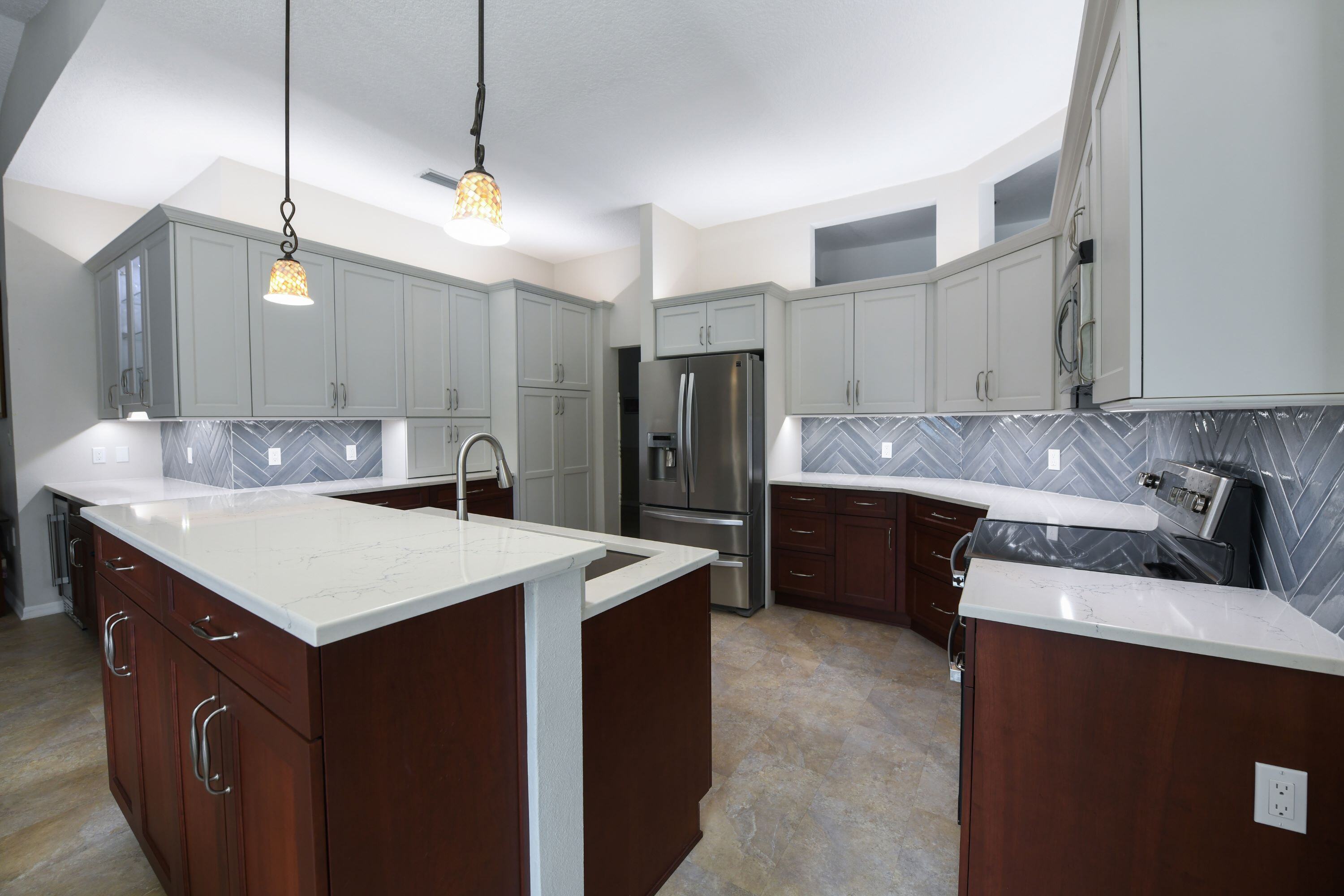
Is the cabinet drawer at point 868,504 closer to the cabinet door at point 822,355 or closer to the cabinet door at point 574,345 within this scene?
the cabinet door at point 822,355

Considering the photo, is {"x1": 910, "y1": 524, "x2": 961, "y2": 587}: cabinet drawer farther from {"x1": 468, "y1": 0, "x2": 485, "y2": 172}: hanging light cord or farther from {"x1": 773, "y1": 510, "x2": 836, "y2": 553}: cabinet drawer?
{"x1": 468, "y1": 0, "x2": 485, "y2": 172}: hanging light cord

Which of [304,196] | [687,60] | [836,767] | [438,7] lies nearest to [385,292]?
[304,196]

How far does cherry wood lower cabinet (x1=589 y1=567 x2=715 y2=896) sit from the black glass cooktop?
0.94m

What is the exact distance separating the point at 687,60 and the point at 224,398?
307 cm

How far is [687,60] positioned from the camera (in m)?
2.61

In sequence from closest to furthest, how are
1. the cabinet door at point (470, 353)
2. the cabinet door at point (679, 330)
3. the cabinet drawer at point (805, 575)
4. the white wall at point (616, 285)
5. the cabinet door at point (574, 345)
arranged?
1. the cabinet drawer at point (805, 575)
2. the cabinet door at point (679, 330)
3. the cabinet door at point (470, 353)
4. the cabinet door at point (574, 345)
5. the white wall at point (616, 285)

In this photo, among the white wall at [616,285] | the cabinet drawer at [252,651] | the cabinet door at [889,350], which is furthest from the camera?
the white wall at [616,285]

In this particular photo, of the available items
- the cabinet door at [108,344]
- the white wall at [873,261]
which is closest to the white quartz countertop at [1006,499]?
the white wall at [873,261]

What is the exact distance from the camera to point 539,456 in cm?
461

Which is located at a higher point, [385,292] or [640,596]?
[385,292]

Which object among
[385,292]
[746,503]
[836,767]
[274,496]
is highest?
[385,292]

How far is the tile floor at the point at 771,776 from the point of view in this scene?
1.64 meters

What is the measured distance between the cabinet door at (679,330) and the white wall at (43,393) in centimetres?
384

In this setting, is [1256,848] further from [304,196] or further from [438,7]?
[304,196]
